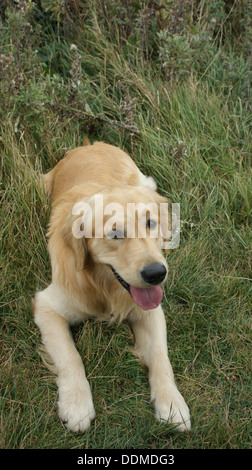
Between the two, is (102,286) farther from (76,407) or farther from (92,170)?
(92,170)

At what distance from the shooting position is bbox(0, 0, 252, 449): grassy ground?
2.43 metres

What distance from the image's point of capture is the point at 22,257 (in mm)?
3148

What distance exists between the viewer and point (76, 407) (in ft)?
7.85

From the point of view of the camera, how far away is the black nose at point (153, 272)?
7.44ft

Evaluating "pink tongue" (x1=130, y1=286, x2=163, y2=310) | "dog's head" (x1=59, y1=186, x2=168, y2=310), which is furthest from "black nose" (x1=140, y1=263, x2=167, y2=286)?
"pink tongue" (x1=130, y1=286, x2=163, y2=310)

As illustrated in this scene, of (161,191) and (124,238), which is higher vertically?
(124,238)

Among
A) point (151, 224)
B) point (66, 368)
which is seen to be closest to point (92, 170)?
point (151, 224)

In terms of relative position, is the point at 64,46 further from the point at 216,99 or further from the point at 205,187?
the point at 205,187

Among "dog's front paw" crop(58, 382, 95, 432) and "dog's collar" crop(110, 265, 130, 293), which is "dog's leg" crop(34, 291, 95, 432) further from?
"dog's collar" crop(110, 265, 130, 293)

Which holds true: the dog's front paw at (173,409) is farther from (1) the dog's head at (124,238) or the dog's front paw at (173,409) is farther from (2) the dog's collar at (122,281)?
(2) the dog's collar at (122,281)

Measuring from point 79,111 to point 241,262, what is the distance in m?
1.83

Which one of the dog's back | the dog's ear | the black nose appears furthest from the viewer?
the dog's back

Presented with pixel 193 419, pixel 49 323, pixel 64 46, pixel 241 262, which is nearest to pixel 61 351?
pixel 49 323

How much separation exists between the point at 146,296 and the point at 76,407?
0.66 meters
